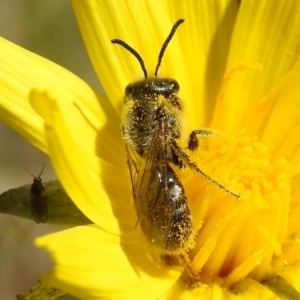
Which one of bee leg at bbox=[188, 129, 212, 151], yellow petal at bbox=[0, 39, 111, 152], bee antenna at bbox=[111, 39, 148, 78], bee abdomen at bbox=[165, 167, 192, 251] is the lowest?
Answer: bee abdomen at bbox=[165, 167, 192, 251]

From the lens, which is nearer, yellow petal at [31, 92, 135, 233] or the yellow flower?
yellow petal at [31, 92, 135, 233]

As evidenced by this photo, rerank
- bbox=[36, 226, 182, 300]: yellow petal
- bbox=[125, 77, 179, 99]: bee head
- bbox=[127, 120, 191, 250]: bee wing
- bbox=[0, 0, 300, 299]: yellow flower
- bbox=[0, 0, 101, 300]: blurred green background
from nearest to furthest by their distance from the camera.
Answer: bbox=[36, 226, 182, 300]: yellow petal → bbox=[127, 120, 191, 250]: bee wing → bbox=[0, 0, 300, 299]: yellow flower → bbox=[125, 77, 179, 99]: bee head → bbox=[0, 0, 101, 300]: blurred green background

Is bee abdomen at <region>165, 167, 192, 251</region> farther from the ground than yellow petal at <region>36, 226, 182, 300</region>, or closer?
farther from the ground

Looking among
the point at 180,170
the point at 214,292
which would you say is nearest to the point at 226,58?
the point at 180,170

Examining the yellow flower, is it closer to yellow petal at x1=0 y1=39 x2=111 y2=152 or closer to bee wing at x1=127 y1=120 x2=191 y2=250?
yellow petal at x1=0 y1=39 x2=111 y2=152

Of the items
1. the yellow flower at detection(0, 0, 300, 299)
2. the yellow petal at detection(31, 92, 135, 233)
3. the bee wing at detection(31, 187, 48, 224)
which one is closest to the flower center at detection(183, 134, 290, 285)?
the yellow flower at detection(0, 0, 300, 299)

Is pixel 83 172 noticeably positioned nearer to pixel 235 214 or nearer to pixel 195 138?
pixel 195 138
